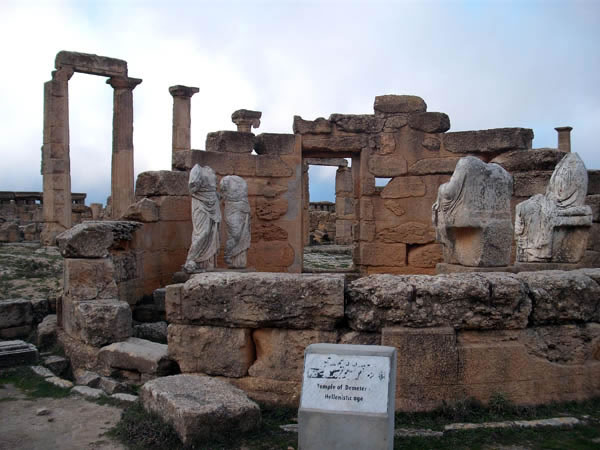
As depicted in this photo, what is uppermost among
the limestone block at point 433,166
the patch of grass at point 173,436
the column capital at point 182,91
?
the column capital at point 182,91

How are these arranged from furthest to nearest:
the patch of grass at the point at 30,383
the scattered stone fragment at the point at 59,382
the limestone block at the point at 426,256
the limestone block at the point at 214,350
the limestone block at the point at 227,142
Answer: the limestone block at the point at 426,256, the limestone block at the point at 227,142, the scattered stone fragment at the point at 59,382, the patch of grass at the point at 30,383, the limestone block at the point at 214,350

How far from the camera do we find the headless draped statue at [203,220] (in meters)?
Answer: 8.64

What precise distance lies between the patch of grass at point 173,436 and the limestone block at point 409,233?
642 centimetres

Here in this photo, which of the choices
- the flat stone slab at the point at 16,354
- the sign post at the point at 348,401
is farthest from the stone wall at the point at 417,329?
the flat stone slab at the point at 16,354

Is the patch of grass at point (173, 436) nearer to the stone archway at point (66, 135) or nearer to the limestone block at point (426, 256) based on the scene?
the limestone block at point (426, 256)

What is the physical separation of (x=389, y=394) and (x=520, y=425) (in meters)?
1.37

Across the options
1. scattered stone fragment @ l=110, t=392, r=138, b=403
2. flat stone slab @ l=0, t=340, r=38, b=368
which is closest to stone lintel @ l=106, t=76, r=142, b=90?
flat stone slab @ l=0, t=340, r=38, b=368

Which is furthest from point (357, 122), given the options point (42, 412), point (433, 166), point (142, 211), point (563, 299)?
point (42, 412)

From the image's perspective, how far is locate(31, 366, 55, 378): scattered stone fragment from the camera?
19.5 feet

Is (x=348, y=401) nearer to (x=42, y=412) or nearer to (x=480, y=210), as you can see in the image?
(x=42, y=412)

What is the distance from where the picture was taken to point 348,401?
3262mm

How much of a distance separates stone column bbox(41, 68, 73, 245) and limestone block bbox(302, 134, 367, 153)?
35.4ft

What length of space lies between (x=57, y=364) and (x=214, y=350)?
2.54 m

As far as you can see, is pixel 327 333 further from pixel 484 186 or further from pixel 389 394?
pixel 484 186
